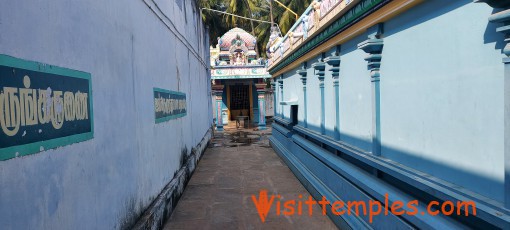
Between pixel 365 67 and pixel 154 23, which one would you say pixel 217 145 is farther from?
pixel 365 67

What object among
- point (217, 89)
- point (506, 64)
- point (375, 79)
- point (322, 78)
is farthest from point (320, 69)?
point (217, 89)

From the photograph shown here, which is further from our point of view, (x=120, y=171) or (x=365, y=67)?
(x=365, y=67)

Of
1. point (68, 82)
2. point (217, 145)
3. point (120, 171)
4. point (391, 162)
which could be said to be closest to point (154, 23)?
point (120, 171)

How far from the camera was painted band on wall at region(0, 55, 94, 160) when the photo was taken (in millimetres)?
1860

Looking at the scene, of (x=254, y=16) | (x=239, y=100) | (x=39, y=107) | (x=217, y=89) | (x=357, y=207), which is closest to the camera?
(x=39, y=107)

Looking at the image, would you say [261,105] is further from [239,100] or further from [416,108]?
[416,108]

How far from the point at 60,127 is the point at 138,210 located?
1986 mm

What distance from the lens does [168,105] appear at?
615 centimetres

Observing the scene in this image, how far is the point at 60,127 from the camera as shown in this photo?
7.89ft

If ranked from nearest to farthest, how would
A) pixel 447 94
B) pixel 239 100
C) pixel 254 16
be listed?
pixel 447 94 → pixel 239 100 → pixel 254 16

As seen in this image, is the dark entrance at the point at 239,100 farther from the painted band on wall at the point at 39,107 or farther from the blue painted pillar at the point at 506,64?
the blue painted pillar at the point at 506,64

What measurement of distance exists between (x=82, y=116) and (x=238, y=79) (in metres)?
18.4

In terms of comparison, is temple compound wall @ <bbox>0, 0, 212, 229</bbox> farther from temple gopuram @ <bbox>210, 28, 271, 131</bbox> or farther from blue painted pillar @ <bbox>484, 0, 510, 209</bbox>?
temple gopuram @ <bbox>210, 28, 271, 131</bbox>

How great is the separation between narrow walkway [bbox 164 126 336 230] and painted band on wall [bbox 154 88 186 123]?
1.48 meters
